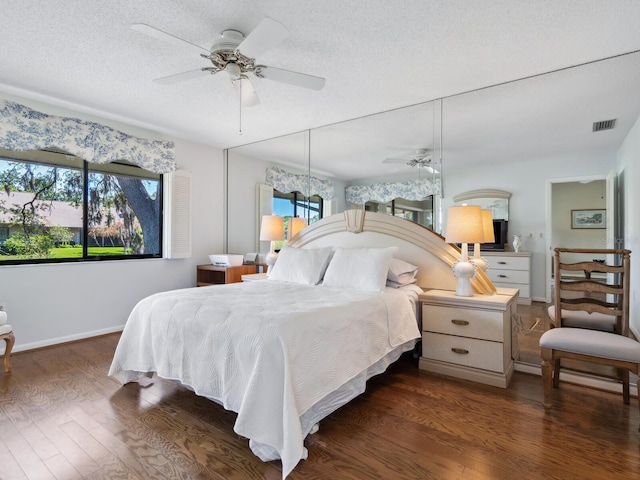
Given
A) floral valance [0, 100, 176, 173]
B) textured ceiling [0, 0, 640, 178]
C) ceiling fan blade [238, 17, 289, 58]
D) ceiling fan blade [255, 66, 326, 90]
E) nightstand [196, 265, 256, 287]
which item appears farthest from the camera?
nightstand [196, 265, 256, 287]

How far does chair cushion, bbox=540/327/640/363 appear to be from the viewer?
6.50 feet

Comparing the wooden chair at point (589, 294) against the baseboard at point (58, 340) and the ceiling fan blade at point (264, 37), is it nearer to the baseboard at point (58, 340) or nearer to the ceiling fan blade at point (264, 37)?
the ceiling fan blade at point (264, 37)

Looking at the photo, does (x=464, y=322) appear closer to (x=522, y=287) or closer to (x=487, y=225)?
(x=522, y=287)

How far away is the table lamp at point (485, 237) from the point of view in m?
3.02

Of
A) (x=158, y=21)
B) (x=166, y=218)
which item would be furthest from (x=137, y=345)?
(x=166, y=218)

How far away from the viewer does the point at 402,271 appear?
3215 mm

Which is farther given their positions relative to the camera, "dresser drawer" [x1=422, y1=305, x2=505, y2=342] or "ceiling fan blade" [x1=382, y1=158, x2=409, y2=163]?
"ceiling fan blade" [x1=382, y1=158, x2=409, y2=163]

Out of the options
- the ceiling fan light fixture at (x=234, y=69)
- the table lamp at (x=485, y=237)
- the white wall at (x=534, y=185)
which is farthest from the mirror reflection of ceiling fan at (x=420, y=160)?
the ceiling fan light fixture at (x=234, y=69)

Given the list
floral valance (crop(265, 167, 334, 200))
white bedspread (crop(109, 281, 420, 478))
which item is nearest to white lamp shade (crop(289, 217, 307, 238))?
floral valance (crop(265, 167, 334, 200))

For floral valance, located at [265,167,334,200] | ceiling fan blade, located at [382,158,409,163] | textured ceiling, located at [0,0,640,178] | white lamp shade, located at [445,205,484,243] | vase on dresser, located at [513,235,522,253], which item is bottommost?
vase on dresser, located at [513,235,522,253]

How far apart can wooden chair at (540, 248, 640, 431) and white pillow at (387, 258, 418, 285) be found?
1159 millimetres

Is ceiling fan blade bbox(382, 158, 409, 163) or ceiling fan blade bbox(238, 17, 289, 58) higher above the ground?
ceiling fan blade bbox(238, 17, 289, 58)

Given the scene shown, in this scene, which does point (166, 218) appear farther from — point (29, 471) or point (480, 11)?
point (480, 11)

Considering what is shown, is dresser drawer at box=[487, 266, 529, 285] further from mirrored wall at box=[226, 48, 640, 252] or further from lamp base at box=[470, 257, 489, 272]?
mirrored wall at box=[226, 48, 640, 252]
